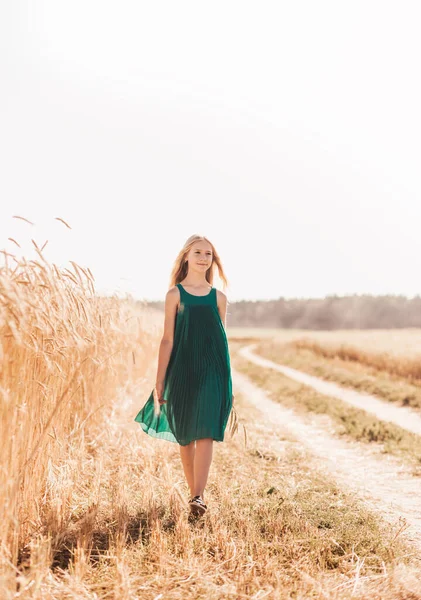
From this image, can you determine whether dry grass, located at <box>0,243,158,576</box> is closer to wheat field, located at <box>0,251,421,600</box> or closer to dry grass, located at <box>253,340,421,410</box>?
wheat field, located at <box>0,251,421,600</box>

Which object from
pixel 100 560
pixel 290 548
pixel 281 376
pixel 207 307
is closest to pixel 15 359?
pixel 100 560

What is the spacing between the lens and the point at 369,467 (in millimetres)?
7062

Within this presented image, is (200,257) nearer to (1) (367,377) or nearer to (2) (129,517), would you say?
(2) (129,517)

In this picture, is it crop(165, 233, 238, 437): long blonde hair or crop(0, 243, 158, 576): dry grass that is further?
crop(165, 233, 238, 437): long blonde hair

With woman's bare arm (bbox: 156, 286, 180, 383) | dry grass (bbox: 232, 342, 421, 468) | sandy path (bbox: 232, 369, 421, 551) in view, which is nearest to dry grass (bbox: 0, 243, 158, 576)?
woman's bare arm (bbox: 156, 286, 180, 383)

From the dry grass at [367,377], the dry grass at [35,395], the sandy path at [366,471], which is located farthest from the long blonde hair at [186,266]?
the dry grass at [367,377]

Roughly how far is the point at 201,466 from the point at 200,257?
152cm

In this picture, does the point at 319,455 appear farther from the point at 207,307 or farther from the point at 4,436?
the point at 4,436

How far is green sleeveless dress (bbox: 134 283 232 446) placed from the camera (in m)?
4.48

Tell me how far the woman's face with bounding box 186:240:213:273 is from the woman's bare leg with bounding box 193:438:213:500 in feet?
4.15

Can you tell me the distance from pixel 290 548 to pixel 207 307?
1.76 metres

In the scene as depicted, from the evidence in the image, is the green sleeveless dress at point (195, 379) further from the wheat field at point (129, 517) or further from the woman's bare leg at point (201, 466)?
the wheat field at point (129, 517)

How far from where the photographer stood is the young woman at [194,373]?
4.47 meters

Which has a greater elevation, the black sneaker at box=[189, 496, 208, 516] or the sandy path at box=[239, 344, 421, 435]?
the black sneaker at box=[189, 496, 208, 516]
